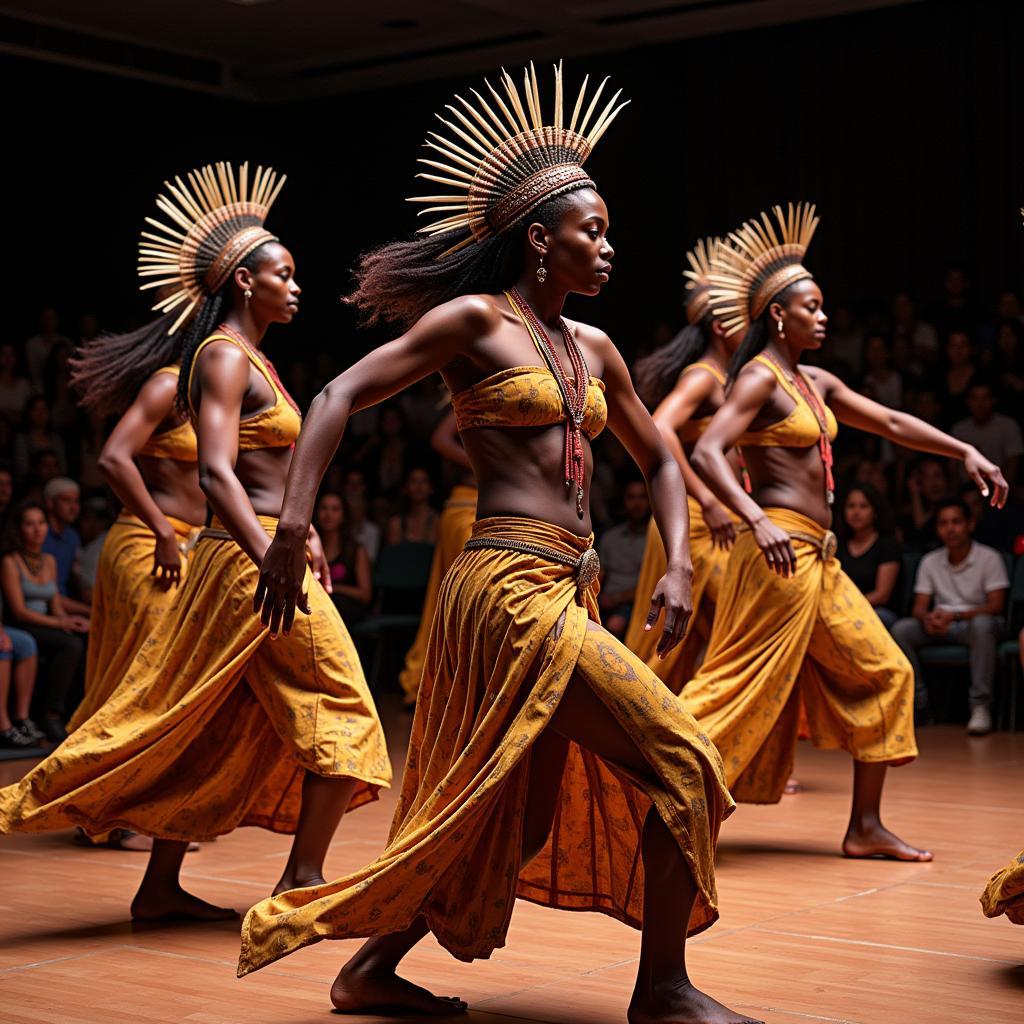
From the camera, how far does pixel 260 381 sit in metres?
4.37

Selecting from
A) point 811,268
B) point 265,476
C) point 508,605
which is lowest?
point 508,605

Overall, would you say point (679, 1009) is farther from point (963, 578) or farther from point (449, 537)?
point (963, 578)

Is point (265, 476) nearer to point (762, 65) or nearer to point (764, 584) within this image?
point (764, 584)

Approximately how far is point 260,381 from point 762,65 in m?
9.30

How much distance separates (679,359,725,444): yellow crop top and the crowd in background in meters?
2.74

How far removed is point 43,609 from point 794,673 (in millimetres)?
4566

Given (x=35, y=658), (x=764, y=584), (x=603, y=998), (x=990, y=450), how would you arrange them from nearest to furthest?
(x=603, y=998) < (x=764, y=584) < (x=35, y=658) < (x=990, y=450)

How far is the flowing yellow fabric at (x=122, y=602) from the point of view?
5.30m

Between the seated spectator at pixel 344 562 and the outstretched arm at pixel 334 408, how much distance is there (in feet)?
21.4

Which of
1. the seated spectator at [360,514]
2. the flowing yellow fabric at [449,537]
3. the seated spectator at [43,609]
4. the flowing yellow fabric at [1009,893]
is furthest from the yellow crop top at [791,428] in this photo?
the seated spectator at [360,514]

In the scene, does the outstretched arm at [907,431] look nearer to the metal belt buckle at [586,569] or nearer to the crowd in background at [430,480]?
the metal belt buckle at [586,569]

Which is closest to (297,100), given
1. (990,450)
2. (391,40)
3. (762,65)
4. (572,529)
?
Answer: (391,40)

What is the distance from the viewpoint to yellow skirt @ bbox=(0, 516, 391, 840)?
4.03 meters

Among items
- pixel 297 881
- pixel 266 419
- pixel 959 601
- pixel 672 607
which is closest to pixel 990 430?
pixel 959 601
